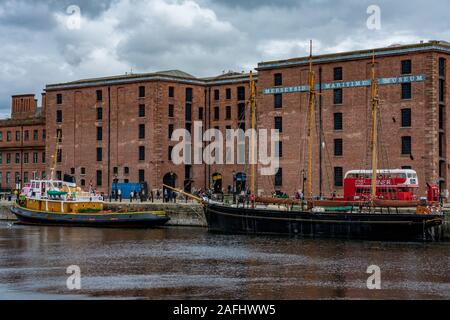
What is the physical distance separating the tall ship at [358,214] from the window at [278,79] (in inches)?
487

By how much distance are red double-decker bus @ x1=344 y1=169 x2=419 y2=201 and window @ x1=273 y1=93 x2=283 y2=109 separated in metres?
14.2

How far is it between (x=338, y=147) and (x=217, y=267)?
120 feet

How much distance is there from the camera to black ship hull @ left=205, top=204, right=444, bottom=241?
53.1 m

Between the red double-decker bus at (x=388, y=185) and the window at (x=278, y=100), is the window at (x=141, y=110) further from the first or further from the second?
the red double-decker bus at (x=388, y=185)

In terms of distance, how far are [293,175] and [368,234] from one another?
71.5ft

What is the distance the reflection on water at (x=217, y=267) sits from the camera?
1236 inches

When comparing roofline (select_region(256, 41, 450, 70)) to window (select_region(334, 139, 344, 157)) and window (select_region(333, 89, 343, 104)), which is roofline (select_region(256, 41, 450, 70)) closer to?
window (select_region(333, 89, 343, 104))

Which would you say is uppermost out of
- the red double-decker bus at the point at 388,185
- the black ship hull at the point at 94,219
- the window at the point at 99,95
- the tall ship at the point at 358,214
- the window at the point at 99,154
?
the window at the point at 99,95

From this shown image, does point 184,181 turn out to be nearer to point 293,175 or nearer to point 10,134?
point 293,175

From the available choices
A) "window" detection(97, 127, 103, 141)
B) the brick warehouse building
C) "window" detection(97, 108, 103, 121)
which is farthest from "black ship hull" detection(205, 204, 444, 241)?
"window" detection(97, 108, 103, 121)

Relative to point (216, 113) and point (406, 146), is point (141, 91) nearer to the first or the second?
point (216, 113)

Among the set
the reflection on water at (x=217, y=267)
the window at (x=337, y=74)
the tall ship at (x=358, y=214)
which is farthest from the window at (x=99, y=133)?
the reflection on water at (x=217, y=267)
